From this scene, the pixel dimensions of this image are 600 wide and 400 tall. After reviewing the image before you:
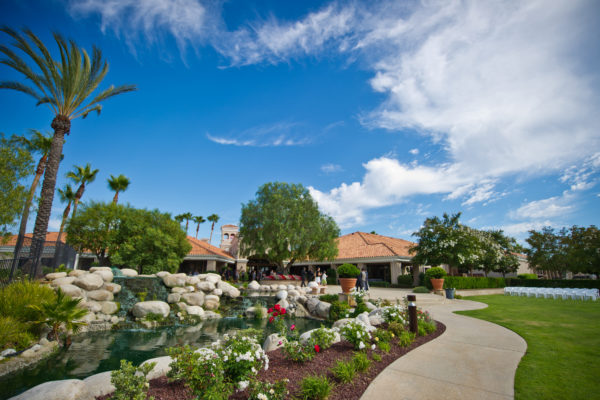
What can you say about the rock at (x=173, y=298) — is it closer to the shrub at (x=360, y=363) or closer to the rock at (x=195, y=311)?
the rock at (x=195, y=311)

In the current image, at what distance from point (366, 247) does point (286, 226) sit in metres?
10.5

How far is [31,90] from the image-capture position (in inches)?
583

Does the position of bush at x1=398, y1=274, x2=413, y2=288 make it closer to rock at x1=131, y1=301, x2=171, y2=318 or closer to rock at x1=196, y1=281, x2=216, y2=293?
rock at x1=196, y1=281, x2=216, y2=293

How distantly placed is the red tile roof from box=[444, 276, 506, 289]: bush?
537 cm

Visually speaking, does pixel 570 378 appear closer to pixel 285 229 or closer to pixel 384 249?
pixel 285 229

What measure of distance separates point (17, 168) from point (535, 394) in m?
20.8

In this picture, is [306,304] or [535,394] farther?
[306,304]

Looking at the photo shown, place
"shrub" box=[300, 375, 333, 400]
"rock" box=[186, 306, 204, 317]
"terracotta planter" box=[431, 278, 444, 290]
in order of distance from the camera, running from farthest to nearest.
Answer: "terracotta planter" box=[431, 278, 444, 290] → "rock" box=[186, 306, 204, 317] → "shrub" box=[300, 375, 333, 400]

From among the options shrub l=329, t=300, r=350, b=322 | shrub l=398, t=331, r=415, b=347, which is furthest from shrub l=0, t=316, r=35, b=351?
shrub l=329, t=300, r=350, b=322

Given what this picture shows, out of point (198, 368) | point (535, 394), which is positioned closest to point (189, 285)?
point (198, 368)

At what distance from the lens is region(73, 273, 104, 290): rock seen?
42.7ft

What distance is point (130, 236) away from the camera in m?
23.9

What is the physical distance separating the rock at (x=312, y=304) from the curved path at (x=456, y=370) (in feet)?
27.1

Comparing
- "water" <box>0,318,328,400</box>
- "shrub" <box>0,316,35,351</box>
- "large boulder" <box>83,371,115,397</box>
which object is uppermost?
"large boulder" <box>83,371,115,397</box>
